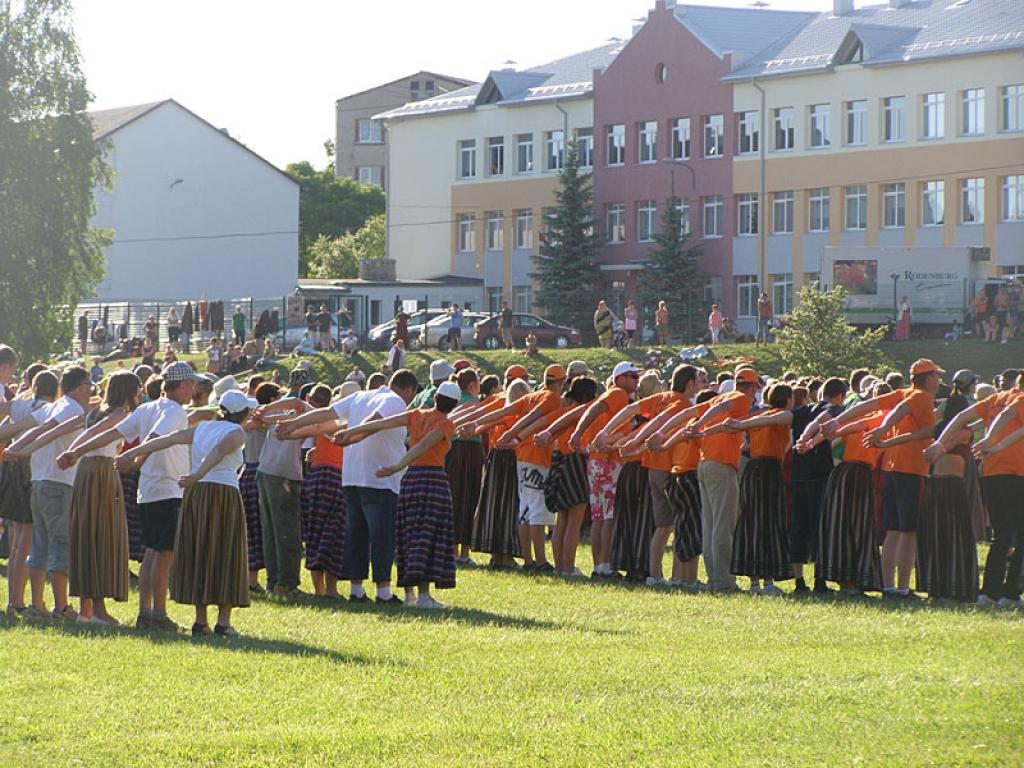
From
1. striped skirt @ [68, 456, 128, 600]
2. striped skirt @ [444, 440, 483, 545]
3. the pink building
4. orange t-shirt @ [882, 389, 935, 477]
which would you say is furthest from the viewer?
the pink building

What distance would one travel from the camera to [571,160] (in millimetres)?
71500

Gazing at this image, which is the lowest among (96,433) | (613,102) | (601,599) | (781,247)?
(601,599)

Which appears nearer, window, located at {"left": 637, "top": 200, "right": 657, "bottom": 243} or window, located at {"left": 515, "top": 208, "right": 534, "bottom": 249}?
window, located at {"left": 637, "top": 200, "right": 657, "bottom": 243}

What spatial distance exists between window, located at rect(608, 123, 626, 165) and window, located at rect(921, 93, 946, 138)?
43.1 feet

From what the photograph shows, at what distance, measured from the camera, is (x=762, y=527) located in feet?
A: 53.6

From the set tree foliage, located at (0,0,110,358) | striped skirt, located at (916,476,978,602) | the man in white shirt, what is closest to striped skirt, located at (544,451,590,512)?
the man in white shirt

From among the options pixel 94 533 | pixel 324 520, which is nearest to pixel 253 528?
pixel 324 520

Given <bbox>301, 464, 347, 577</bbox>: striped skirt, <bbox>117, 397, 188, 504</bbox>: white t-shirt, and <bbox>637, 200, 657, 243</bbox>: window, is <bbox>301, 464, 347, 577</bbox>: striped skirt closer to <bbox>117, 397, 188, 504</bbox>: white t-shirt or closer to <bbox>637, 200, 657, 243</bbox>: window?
<bbox>117, 397, 188, 504</bbox>: white t-shirt

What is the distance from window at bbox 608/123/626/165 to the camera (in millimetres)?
73625

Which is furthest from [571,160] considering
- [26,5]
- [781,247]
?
[26,5]

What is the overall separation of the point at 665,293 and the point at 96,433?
54.9 metres

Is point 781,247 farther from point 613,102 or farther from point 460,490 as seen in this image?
point 460,490

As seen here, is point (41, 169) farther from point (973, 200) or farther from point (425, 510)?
point (425, 510)

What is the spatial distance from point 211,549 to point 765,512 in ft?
17.2
